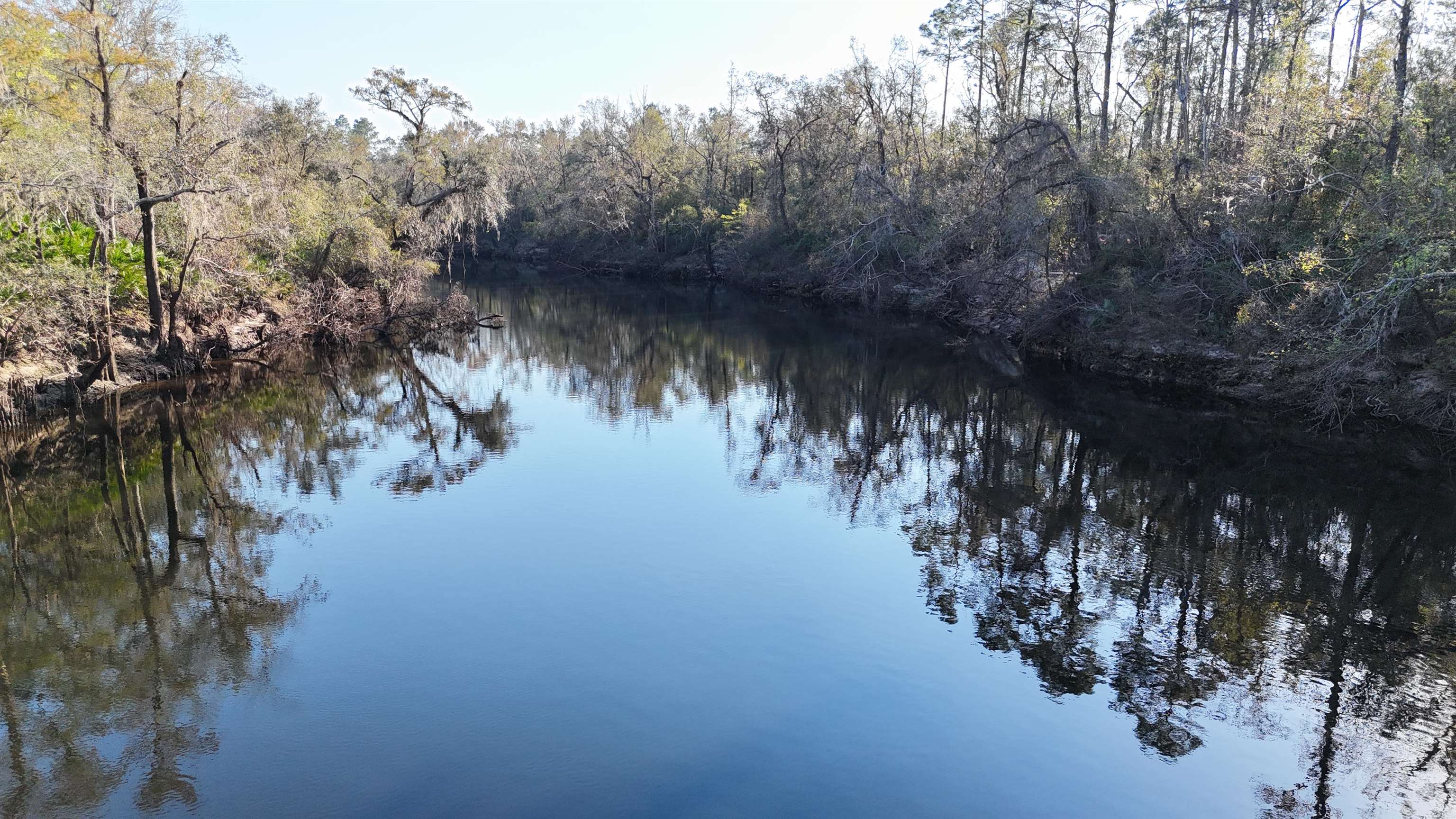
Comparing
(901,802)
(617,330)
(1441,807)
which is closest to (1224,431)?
(1441,807)

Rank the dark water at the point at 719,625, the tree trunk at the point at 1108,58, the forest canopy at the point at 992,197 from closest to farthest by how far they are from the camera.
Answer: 1. the dark water at the point at 719,625
2. the forest canopy at the point at 992,197
3. the tree trunk at the point at 1108,58

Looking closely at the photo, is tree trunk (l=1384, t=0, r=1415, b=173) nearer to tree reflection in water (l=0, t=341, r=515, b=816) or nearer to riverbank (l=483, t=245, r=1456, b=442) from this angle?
riverbank (l=483, t=245, r=1456, b=442)

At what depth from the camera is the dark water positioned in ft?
23.7

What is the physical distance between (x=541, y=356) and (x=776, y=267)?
1812cm

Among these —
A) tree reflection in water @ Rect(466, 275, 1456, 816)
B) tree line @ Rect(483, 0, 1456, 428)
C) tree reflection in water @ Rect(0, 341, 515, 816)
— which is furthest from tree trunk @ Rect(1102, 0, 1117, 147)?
tree reflection in water @ Rect(0, 341, 515, 816)

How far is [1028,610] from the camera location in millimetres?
10297

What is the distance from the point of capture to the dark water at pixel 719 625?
7223 mm

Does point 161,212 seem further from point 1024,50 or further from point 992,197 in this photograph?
point 1024,50

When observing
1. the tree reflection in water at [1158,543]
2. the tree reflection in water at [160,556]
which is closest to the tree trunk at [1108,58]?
the tree reflection in water at [1158,543]

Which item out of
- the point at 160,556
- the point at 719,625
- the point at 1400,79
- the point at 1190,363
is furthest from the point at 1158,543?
the point at 160,556

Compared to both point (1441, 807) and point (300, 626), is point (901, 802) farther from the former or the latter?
point (300, 626)

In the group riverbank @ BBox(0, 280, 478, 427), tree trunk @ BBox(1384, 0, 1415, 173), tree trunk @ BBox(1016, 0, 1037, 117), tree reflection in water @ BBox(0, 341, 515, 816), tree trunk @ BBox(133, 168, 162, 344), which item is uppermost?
tree trunk @ BBox(1016, 0, 1037, 117)

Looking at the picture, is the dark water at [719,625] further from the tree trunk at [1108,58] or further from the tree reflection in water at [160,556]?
the tree trunk at [1108,58]

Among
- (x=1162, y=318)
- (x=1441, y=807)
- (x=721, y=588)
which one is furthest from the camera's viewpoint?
(x=1162, y=318)
